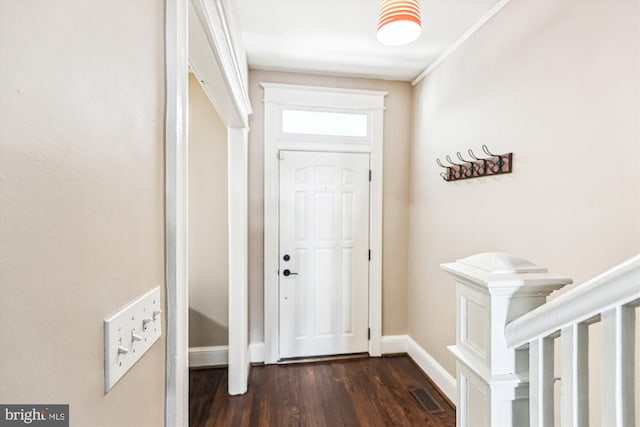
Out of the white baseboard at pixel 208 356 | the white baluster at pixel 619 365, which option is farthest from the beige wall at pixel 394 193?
the white baluster at pixel 619 365

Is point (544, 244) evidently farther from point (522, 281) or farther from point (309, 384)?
point (309, 384)

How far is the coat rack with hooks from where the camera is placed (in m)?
1.78

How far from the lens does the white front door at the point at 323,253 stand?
2830 millimetres

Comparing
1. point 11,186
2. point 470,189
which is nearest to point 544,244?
point 470,189

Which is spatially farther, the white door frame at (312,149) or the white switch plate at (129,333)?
the white door frame at (312,149)

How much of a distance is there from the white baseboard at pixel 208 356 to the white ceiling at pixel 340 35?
263 cm

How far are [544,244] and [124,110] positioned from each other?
6.08ft

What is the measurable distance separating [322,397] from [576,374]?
202cm

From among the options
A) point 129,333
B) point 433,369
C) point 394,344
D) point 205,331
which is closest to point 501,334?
point 129,333

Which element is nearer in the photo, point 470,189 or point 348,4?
point 348,4

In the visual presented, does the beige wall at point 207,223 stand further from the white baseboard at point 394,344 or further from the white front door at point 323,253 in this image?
the white baseboard at point 394,344

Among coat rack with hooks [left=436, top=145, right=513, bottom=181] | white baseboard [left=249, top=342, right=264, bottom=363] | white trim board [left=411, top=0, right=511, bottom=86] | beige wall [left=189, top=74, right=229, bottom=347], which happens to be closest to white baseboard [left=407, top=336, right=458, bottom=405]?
white baseboard [left=249, top=342, right=264, bottom=363]

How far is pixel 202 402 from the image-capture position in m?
2.25

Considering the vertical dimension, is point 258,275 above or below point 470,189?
below
